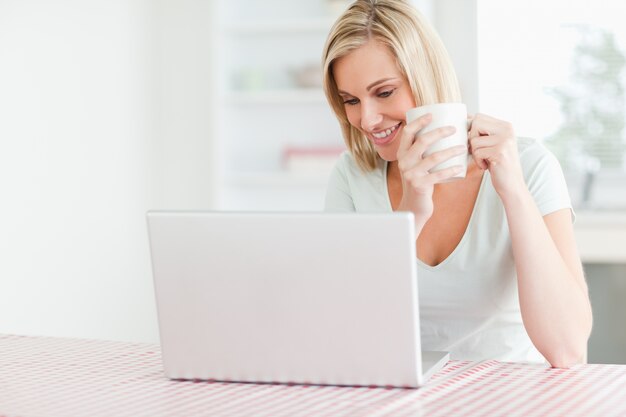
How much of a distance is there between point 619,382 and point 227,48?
2.99 m

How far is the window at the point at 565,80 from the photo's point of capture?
393 cm

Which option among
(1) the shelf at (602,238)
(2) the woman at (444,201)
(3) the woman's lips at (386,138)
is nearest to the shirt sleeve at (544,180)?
(2) the woman at (444,201)

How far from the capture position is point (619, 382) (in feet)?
4.09

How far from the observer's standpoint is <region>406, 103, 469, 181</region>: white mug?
1.36 m

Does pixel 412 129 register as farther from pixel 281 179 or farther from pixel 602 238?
pixel 281 179

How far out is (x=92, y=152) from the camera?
3.52 m

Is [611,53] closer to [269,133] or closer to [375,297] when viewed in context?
[269,133]

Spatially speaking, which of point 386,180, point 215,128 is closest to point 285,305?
point 386,180

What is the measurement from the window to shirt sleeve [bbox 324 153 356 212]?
81.5 inches

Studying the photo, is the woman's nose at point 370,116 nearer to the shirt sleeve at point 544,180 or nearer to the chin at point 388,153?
the chin at point 388,153

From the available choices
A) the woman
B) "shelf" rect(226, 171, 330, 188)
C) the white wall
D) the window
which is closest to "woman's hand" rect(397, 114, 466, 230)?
the woman

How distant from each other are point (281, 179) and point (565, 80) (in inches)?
51.7

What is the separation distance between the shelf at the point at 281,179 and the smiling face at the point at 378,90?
6.64 feet

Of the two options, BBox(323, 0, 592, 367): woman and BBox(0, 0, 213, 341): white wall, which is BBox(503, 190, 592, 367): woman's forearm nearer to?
BBox(323, 0, 592, 367): woman
